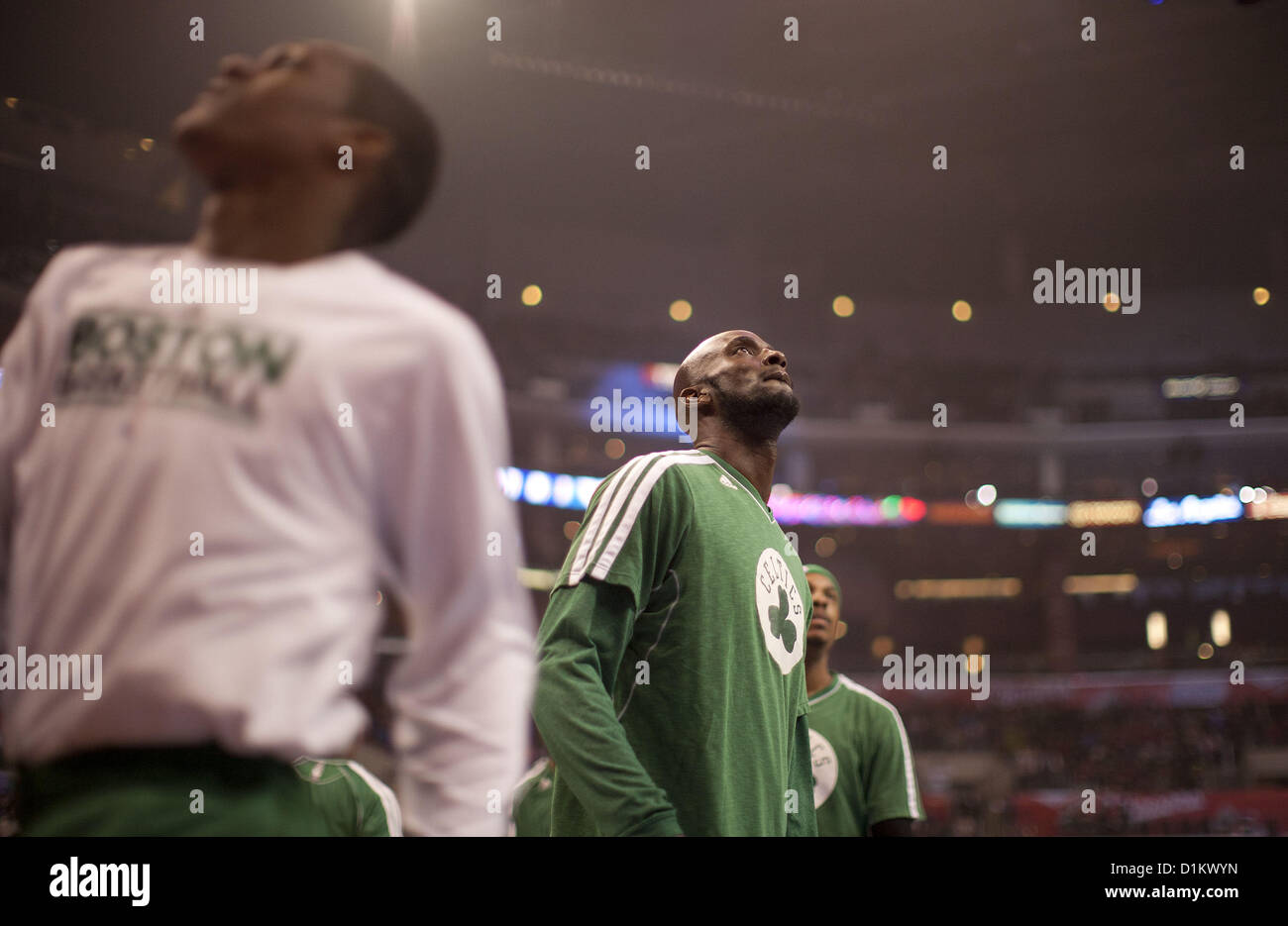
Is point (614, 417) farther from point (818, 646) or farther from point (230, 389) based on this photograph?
point (230, 389)

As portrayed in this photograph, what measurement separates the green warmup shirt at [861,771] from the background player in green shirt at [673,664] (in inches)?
47.3

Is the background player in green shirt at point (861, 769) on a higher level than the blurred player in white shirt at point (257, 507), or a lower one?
lower

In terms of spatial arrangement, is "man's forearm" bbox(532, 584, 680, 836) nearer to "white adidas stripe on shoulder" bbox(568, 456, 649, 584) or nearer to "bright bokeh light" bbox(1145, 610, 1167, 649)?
"white adidas stripe on shoulder" bbox(568, 456, 649, 584)

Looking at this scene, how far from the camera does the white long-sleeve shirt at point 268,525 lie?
0.95 metres

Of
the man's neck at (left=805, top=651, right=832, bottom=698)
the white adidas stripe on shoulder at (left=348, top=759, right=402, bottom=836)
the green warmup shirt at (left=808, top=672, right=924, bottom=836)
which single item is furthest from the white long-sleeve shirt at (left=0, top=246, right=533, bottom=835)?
the man's neck at (left=805, top=651, right=832, bottom=698)

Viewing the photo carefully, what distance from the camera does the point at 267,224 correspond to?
3.42ft

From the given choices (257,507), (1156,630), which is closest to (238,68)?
(257,507)

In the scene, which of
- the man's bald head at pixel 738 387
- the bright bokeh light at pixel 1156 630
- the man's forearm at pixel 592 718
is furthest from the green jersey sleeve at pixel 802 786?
the bright bokeh light at pixel 1156 630

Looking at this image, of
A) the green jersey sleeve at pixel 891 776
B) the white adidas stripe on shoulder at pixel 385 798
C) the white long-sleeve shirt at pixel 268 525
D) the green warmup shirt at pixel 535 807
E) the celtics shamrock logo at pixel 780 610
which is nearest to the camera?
the white long-sleeve shirt at pixel 268 525

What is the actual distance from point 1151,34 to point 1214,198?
6134 mm

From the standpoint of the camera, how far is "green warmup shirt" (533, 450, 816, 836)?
6.18 feet

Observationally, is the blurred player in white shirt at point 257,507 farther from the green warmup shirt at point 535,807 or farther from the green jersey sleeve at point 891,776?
the green warmup shirt at point 535,807

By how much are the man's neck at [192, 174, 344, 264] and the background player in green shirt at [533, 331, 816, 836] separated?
104 centimetres
